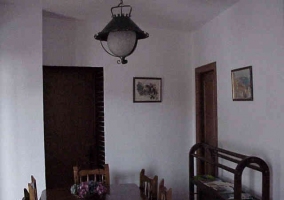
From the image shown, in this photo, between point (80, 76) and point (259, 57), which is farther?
point (80, 76)

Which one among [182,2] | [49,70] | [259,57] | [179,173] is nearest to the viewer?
[259,57]

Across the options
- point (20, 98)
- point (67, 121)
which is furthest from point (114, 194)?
point (67, 121)

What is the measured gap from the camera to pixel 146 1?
3.10 metres

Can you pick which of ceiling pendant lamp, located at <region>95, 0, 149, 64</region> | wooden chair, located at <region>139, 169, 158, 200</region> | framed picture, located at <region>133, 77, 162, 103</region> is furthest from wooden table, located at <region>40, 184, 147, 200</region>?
framed picture, located at <region>133, 77, 162, 103</region>

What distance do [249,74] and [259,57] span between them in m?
0.19

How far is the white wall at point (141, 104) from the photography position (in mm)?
3818

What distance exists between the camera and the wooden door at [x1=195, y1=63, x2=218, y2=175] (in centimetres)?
363

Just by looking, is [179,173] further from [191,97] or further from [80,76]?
[80,76]

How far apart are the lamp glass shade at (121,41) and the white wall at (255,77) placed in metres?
1.08

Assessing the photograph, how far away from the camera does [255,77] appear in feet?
9.16

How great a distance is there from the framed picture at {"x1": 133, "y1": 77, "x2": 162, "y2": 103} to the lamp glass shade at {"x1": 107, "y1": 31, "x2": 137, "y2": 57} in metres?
1.61

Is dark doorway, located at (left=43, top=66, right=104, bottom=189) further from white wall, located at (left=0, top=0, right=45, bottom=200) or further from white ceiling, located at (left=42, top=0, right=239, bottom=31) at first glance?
white ceiling, located at (left=42, top=0, right=239, bottom=31)

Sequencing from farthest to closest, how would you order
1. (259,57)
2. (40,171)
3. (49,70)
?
→ (49,70) → (40,171) → (259,57)

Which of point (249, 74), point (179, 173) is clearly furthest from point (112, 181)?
point (249, 74)
